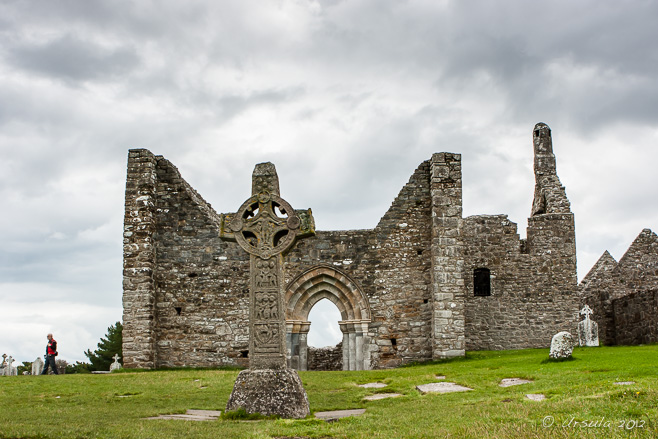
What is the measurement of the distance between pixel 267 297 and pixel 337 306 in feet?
34.1

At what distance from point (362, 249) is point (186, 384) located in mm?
7175

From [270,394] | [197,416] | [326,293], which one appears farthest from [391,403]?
[326,293]

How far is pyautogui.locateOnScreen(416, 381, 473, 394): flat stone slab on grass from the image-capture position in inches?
456

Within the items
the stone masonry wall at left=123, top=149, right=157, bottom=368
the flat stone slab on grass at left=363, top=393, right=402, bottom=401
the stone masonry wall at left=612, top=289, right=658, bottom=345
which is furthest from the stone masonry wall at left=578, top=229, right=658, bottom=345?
the flat stone slab on grass at left=363, top=393, right=402, bottom=401

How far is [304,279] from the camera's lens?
19578 mm

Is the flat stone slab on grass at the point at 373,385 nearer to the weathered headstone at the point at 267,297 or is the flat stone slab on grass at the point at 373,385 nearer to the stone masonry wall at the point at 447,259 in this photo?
the weathered headstone at the point at 267,297

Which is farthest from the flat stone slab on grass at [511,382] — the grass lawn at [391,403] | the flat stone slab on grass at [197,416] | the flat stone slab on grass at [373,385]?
the flat stone slab on grass at [197,416]

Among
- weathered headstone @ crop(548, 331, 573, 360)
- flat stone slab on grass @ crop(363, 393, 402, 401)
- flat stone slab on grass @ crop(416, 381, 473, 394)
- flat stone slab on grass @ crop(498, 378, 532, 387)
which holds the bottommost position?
flat stone slab on grass @ crop(363, 393, 402, 401)

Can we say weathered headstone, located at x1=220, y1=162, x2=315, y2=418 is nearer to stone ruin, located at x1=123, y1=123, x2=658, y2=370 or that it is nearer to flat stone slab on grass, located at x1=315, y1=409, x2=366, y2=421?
flat stone slab on grass, located at x1=315, y1=409, x2=366, y2=421

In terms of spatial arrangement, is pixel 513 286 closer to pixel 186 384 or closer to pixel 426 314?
pixel 426 314

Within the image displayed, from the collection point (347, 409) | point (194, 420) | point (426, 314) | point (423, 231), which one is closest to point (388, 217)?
point (423, 231)

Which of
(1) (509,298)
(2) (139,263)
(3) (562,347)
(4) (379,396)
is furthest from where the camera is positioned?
(1) (509,298)

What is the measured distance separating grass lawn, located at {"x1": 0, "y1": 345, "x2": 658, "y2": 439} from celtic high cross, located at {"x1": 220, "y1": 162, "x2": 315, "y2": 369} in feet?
3.90

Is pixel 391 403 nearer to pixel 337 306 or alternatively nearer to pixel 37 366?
pixel 337 306
